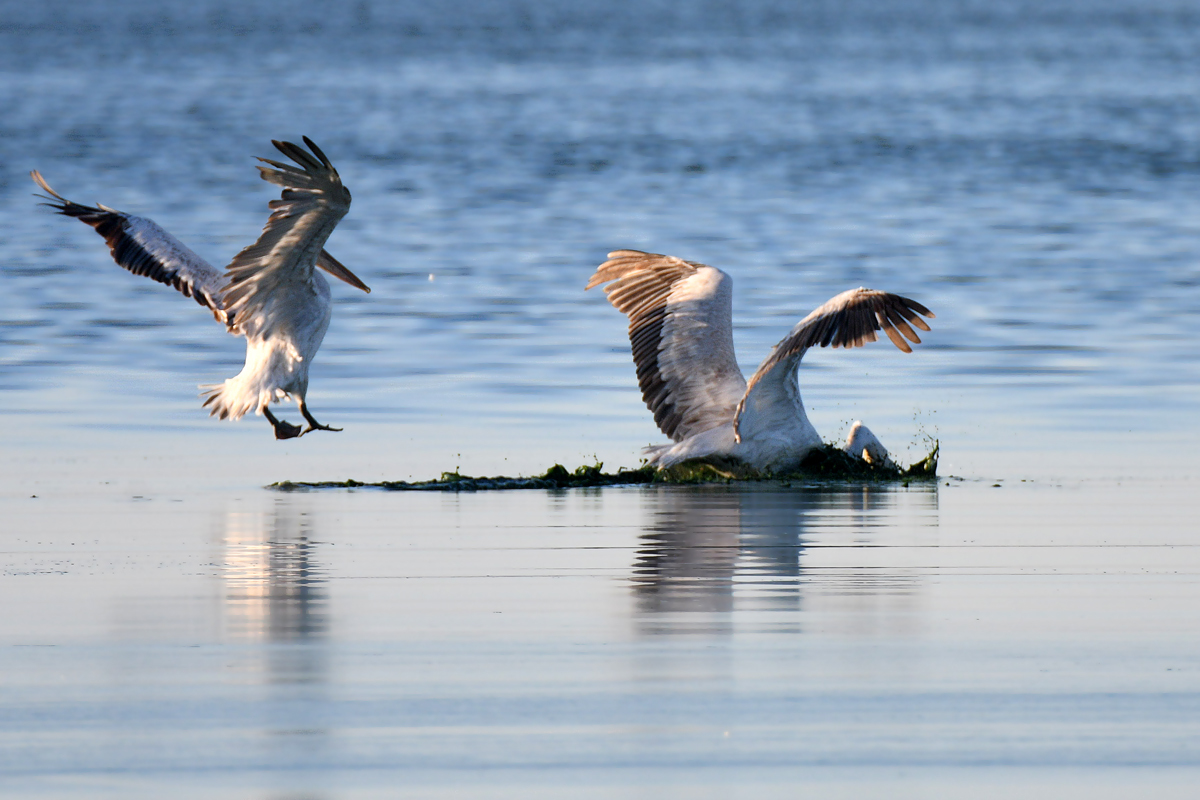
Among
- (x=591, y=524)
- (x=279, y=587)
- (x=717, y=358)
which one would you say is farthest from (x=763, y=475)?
(x=279, y=587)

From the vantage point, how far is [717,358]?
13.1m

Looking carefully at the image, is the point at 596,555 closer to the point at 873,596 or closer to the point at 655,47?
the point at 873,596

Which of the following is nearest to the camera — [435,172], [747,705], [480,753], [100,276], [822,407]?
[480,753]

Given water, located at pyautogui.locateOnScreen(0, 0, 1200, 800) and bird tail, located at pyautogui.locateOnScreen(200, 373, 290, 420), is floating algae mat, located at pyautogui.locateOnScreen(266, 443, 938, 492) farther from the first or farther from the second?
A: bird tail, located at pyautogui.locateOnScreen(200, 373, 290, 420)

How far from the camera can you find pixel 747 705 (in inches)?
265

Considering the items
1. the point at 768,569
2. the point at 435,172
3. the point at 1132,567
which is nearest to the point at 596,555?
the point at 768,569

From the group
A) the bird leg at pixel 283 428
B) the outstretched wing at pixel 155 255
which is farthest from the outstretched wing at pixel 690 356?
the outstretched wing at pixel 155 255

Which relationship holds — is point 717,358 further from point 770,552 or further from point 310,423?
point 770,552

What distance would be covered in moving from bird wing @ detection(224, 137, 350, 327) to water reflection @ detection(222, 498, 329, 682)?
152 centimetres

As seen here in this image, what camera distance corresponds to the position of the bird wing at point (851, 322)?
12.0 meters

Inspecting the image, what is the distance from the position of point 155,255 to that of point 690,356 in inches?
129

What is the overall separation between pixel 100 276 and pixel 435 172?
15.7 m

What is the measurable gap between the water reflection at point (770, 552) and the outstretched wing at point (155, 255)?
3.26 metres

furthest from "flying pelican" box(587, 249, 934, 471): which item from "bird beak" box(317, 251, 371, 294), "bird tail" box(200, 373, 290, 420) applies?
"bird tail" box(200, 373, 290, 420)
